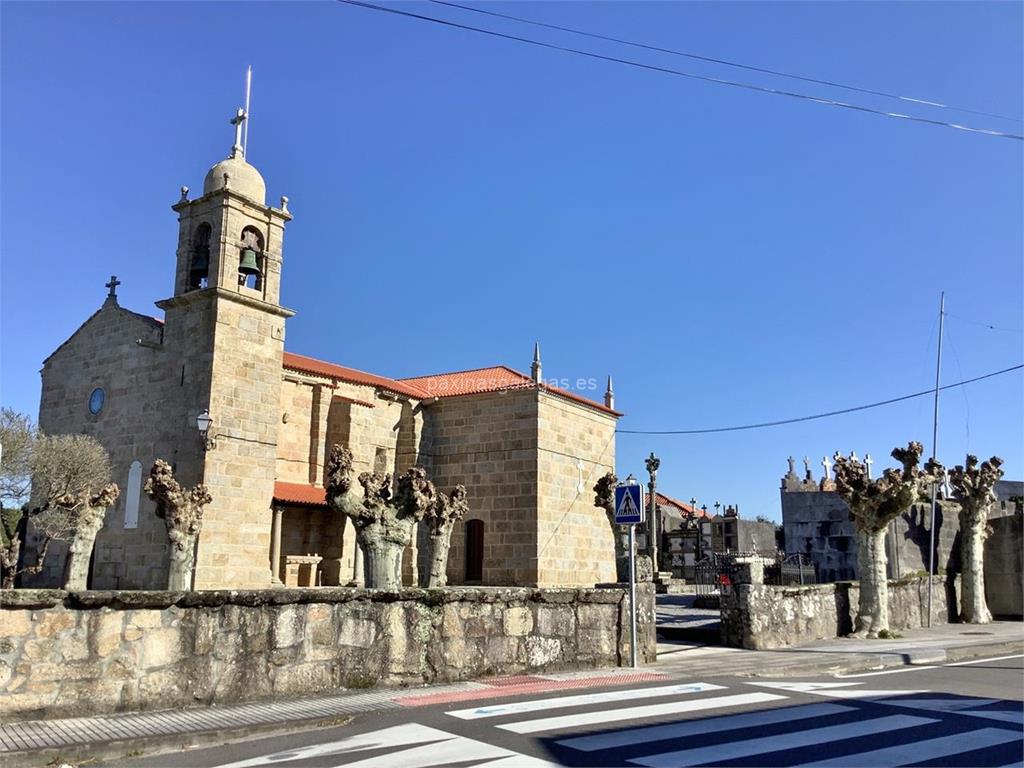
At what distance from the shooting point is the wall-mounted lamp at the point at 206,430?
59.4ft

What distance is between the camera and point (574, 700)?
8.84 m

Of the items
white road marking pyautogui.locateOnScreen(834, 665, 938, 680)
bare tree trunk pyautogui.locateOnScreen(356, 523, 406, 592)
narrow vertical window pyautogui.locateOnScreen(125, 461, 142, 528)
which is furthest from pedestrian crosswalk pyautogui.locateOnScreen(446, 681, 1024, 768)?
narrow vertical window pyautogui.locateOnScreen(125, 461, 142, 528)

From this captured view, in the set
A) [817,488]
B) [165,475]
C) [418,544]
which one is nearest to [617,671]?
[165,475]

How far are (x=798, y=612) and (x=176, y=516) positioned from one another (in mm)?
13381

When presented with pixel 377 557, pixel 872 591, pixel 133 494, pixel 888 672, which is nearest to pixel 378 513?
pixel 377 557

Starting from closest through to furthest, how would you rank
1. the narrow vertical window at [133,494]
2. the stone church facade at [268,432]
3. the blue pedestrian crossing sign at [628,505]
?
the blue pedestrian crossing sign at [628,505], the stone church facade at [268,432], the narrow vertical window at [133,494]

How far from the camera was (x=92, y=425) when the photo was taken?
941 inches

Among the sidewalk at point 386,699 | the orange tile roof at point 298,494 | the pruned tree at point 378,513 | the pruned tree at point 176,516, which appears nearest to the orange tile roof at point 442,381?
the orange tile roof at point 298,494

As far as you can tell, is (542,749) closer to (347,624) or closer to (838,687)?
(347,624)

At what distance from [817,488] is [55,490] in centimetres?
3035

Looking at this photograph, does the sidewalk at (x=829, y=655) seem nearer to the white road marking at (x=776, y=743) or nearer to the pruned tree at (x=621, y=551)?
the pruned tree at (x=621, y=551)

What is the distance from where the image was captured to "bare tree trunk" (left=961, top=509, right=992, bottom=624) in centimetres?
2112

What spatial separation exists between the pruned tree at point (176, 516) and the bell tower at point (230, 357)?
5.16 ft

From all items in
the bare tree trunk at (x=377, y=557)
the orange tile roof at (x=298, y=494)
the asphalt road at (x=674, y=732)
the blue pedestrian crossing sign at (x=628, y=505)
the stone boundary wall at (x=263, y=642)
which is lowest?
the asphalt road at (x=674, y=732)
